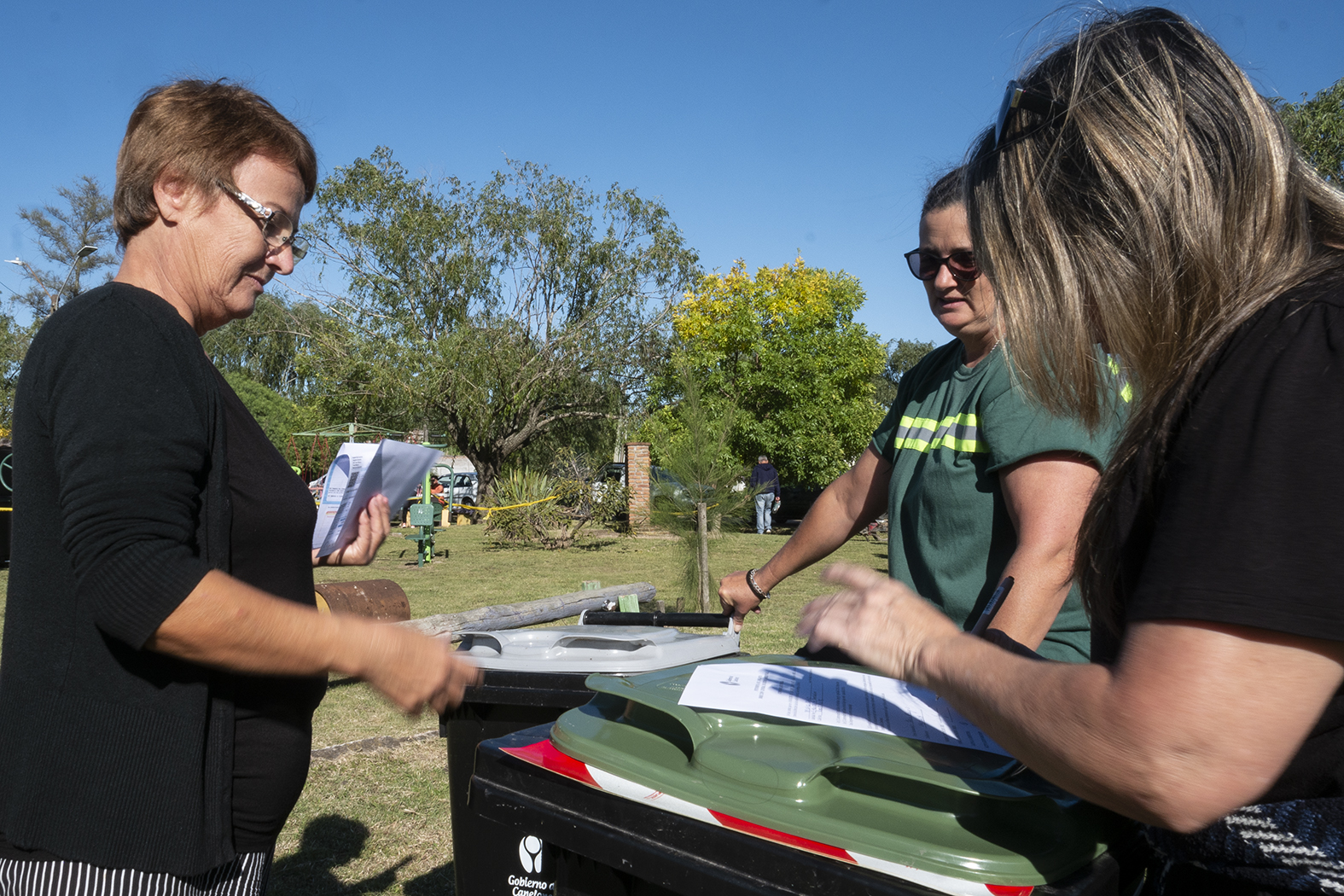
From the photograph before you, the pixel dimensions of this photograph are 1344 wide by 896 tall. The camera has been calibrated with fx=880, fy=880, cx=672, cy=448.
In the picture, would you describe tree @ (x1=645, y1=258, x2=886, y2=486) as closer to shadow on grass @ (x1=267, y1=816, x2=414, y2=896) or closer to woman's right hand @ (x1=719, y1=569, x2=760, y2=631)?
shadow on grass @ (x1=267, y1=816, x2=414, y2=896)

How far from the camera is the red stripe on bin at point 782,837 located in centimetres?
102

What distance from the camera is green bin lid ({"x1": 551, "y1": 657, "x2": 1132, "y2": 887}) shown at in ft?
3.22

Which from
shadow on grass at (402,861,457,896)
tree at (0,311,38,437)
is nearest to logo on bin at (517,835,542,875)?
shadow on grass at (402,861,457,896)

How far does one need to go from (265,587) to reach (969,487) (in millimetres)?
1429

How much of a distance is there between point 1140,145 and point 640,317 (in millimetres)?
23007

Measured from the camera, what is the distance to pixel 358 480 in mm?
1918

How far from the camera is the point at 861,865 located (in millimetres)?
998

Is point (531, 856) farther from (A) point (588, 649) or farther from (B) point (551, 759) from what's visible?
(B) point (551, 759)

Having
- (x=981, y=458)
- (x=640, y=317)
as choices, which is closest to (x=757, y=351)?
(x=640, y=317)

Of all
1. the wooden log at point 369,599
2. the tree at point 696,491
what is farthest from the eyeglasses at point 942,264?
the tree at point 696,491

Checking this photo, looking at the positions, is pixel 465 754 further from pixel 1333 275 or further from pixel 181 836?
pixel 1333 275

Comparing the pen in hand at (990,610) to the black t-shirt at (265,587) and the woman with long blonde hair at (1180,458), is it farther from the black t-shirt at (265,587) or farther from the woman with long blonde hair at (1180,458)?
the black t-shirt at (265,587)

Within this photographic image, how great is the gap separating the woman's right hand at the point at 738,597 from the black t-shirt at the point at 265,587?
50.7 inches

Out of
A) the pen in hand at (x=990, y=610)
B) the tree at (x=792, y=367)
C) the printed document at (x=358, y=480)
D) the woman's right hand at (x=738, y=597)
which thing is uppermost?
the tree at (x=792, y=367)
